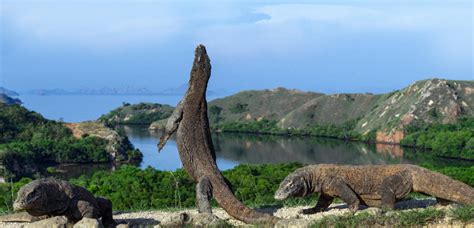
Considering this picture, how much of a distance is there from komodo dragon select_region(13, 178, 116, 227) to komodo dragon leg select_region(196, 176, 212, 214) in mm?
2048

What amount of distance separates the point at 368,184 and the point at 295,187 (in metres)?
1.55

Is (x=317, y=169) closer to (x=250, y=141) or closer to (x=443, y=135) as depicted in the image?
(x=443, y=135)

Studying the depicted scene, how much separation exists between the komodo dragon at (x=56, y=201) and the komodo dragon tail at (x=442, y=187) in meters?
6.51

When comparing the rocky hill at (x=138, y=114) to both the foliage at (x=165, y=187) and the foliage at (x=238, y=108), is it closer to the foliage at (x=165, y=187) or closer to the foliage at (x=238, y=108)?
the foliage at (x=238, y=108)

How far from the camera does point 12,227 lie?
44.0ft

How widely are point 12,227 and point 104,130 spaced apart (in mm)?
66932

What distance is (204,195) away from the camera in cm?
1398

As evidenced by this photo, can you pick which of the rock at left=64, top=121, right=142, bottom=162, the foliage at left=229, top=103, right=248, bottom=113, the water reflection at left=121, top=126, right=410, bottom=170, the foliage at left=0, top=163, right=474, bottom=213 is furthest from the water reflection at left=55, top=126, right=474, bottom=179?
the foliage at left=229, top=103, right=248, bottom=113

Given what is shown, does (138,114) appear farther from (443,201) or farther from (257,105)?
(443,201)

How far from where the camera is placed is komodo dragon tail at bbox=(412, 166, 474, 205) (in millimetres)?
13656

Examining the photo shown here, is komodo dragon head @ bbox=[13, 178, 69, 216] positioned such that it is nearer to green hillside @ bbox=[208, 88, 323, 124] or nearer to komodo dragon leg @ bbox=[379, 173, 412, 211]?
komodo dragon leg @ bbox=[379, 173, 412, 211]

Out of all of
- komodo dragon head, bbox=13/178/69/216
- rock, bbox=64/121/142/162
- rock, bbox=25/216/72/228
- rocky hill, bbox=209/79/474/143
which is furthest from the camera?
rocky hill, bbox=209/79/474/143

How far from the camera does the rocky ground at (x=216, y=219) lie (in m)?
12.1

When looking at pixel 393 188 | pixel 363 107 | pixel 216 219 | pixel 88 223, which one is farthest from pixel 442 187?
pixel 363 107
